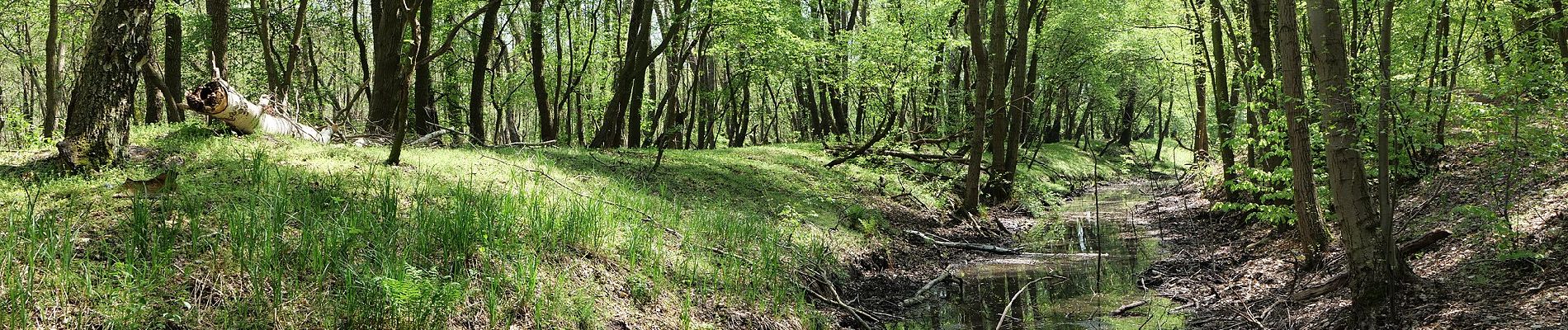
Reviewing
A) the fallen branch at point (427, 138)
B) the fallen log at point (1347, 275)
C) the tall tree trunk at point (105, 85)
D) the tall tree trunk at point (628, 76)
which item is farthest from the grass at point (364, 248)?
the tall tree trunk at point (628, 76)

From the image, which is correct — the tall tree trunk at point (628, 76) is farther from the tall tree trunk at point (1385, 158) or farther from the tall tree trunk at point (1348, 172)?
the tall tree trunk at point (1385, 158)

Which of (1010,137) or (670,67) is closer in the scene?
(1010,137)

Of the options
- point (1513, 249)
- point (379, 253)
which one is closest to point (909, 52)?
point (1513, 249)

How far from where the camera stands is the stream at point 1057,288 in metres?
7.41

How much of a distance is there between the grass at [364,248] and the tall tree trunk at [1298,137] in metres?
4.21

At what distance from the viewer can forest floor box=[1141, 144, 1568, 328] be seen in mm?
5289

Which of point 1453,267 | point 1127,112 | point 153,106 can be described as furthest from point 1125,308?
point 1127,112

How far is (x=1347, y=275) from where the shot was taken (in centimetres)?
649

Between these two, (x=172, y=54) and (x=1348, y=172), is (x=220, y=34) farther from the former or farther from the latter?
(x=1348, y=172)

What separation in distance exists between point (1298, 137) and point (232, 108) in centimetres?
953

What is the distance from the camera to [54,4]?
49.8 ft

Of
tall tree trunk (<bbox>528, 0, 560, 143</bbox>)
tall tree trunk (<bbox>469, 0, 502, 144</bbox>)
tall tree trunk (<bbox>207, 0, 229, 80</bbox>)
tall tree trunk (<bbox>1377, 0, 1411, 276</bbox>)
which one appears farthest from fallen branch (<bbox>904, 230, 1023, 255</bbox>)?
tall tree trunk (<bbox>207, 0, 229, 80</bbox>)

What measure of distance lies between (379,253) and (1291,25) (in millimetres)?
6641

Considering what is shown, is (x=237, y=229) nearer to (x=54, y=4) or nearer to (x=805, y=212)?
(x=805, y=212)
